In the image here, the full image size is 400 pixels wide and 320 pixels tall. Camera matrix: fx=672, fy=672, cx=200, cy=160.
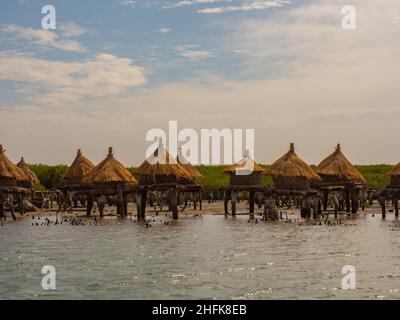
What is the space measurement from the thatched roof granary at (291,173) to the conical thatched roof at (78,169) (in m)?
14.5

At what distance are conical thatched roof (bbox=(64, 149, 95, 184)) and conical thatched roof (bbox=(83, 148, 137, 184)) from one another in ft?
18.0

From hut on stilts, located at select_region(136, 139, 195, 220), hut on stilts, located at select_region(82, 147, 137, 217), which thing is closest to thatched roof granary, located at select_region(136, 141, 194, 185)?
hut on stilts, located at select_region(136, 139, 195, 220)

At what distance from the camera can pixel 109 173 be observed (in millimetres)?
42125

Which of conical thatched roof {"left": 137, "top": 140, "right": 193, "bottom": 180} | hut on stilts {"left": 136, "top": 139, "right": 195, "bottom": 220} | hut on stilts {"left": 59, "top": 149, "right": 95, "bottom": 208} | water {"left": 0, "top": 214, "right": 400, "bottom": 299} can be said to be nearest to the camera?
water {"left": 0, "top": 214, "right": 400, "bottom": 299}

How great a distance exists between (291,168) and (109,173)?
1131 centimetres

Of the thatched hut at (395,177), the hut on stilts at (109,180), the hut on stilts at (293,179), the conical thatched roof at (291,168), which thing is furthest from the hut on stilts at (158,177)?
the thatched hut at (395,177)

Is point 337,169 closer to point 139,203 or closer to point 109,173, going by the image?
point 139,203

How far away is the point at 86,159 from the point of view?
5025 cm

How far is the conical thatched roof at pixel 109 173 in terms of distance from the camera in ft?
137

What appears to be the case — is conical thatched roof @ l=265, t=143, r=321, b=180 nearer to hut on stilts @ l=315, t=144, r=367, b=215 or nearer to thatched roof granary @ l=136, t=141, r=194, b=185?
hut on stilts @ l=315, t=144, r=367, b=215

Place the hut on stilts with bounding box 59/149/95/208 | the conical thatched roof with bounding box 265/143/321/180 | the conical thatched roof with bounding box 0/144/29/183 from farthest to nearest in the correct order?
the hut on stilts with bounding box 59/149/95/208 < the conical thatched roof with bounding box 0/144/29/183 < the conical thatched roof with bounding box 265/143/321/180

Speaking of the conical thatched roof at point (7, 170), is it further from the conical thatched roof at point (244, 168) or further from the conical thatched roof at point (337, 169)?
the conical thatched roof at point (337, 169)

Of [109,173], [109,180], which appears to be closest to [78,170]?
[109,173]

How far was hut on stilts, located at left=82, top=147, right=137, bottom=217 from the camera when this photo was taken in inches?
1650
